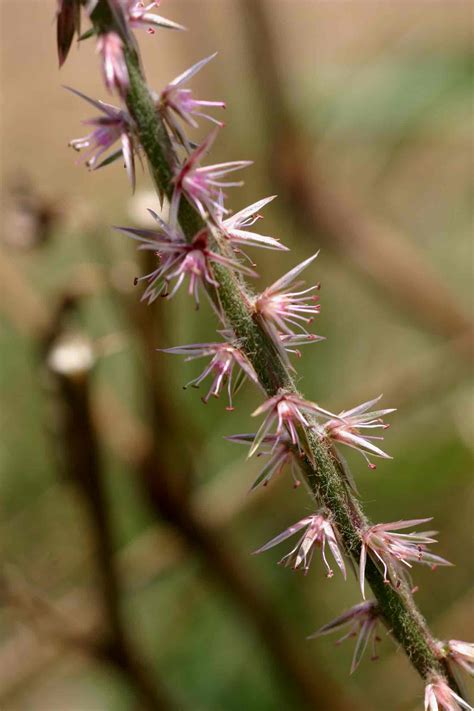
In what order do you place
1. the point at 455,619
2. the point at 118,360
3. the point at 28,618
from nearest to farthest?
the point at 28,618 < the point at 455,619 < the point at 118,360

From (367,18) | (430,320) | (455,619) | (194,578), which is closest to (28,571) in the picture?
(194,578)

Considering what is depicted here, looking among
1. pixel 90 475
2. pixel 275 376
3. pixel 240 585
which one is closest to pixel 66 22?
pixel 275 376

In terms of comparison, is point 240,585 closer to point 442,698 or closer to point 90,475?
point 90,475

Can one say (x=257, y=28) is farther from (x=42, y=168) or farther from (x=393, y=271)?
(x=42, y=168)

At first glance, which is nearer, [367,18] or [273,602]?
[273,602]

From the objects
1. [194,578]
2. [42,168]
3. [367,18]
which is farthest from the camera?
[367,18]

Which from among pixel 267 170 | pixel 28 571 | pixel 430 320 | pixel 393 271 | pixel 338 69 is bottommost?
pixel 28 571

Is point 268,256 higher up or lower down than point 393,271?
higher up
